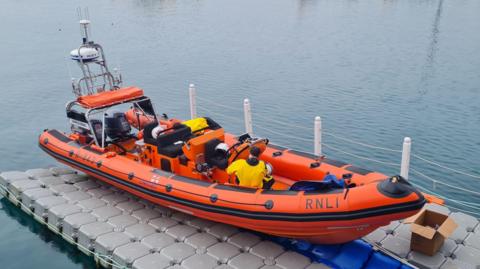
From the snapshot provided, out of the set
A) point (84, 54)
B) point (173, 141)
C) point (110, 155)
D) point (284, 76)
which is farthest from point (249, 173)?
point (284, 76)

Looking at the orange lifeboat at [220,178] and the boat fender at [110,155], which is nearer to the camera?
the orange lifeboat at [220,178]

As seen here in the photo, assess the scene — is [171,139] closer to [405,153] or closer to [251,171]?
[251,171]

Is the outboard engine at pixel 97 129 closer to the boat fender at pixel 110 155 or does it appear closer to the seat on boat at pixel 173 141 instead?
the boat fender at pixel 110 155

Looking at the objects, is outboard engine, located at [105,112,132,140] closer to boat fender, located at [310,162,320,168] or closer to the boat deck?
the boat deck

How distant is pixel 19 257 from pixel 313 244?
14.3 ft

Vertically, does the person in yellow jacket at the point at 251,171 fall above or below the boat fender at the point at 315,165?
above

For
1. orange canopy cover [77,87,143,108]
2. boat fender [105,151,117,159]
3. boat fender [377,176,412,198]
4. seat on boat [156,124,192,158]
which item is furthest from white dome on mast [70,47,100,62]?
boat fender [377,176,412,198]

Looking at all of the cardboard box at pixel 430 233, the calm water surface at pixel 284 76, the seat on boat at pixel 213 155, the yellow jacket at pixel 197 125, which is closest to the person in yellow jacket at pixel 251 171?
the seat on boat at pixel 213 155

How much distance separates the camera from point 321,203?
4891mm

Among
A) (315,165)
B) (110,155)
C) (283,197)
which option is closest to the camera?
(283,197)

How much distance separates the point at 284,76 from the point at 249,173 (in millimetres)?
10903

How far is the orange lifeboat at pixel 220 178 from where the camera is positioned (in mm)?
4715

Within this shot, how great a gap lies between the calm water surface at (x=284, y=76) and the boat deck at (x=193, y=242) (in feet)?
1.85

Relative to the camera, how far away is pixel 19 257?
6590mm
